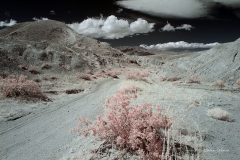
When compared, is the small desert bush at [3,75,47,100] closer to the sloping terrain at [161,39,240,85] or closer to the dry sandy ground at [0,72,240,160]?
the dry sandy ground at [0,72,240,160]

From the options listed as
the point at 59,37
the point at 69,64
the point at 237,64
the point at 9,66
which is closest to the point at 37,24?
the point at 59,37

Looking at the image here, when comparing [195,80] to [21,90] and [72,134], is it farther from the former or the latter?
[72,134]

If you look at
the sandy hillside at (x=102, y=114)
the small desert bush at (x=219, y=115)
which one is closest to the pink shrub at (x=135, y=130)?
the sandy hillside at (x=102, y=114)

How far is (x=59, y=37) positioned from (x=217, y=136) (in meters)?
102

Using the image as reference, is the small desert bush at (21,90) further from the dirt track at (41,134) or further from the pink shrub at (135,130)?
the pink shrub at (135,130)

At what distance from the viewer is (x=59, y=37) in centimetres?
10381

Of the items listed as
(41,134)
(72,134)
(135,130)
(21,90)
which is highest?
(135,130)

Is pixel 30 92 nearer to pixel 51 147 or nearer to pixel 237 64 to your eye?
pixel 51 147

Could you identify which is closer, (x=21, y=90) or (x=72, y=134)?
(x=72, y=134)

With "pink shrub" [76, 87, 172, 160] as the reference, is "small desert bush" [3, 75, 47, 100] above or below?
below

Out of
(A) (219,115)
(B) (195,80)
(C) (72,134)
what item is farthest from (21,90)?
(B) (195,80)

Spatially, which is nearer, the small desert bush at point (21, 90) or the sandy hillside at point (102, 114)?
the sandy hillside at point (102, 114)

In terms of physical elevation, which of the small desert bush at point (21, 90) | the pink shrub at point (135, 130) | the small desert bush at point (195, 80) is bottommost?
the small desert bush at point (195, 80)

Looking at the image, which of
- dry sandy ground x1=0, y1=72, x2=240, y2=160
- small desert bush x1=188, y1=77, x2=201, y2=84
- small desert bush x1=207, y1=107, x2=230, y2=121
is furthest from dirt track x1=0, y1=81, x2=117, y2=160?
small desert bush x1=188, y1=77, x2=201, y2=84
